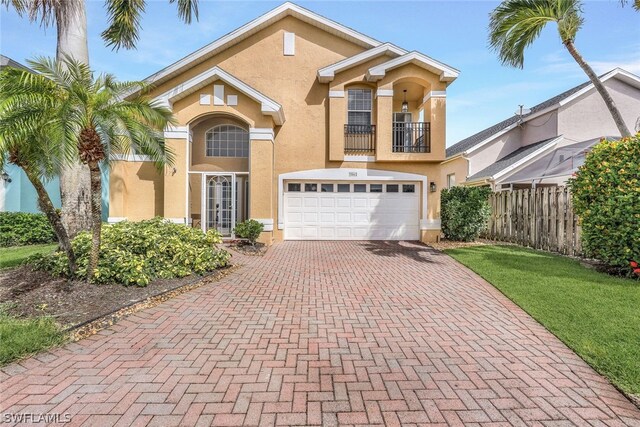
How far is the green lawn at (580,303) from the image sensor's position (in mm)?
3697

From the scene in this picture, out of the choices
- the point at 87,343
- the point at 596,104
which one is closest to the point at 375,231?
the point at 87,343

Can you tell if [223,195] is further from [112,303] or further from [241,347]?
[241,347]

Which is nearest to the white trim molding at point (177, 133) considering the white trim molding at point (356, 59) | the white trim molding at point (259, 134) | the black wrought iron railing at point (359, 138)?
the white trim molding at point (259, 134)

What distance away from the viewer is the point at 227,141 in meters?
12.9

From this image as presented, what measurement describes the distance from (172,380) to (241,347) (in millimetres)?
908

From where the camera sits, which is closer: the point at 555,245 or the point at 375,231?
the point at 555,245

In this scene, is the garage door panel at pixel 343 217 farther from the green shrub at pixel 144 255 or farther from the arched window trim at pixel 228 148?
the green shrub at pixel 144 255

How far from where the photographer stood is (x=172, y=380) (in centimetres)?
330

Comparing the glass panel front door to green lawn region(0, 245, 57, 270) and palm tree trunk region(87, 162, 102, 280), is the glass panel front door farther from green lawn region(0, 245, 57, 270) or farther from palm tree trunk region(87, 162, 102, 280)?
palm tree trunk region(87, 162, 102, 280)

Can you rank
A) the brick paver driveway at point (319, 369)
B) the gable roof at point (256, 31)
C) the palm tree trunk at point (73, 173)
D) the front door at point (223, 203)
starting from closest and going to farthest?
1. the brick paver driveway at point (319, 369)
2. the palm tree trunk at point (73, 173)
3. the front door at point (223, 203)
4. the gable roof at point (256, 31)

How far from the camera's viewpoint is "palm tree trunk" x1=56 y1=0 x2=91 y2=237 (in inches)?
322

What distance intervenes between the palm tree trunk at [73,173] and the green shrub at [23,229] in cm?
442

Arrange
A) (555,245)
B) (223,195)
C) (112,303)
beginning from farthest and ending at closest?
1. (223,195)
2. (555,245)
3. (112,303)

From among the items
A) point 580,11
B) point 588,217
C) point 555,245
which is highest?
point 580,11
